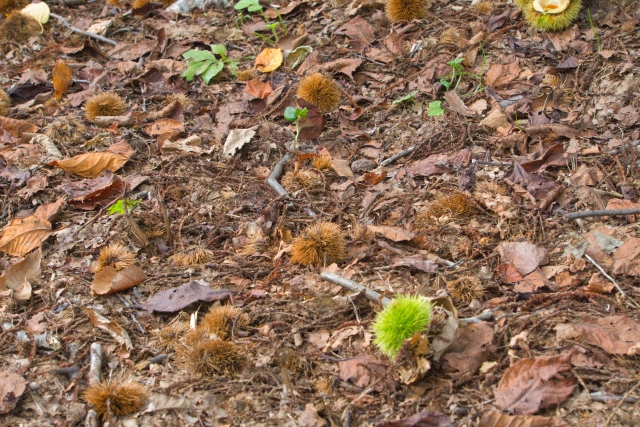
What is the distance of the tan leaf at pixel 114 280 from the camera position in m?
2.34

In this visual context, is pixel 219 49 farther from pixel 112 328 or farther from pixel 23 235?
pixel 112 328

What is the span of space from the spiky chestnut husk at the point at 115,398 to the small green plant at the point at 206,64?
2.40 m

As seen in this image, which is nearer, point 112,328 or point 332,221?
point 112,328

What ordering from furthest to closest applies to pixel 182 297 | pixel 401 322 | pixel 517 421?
pixel 182 297
pixel 401 322
pixel 517 421

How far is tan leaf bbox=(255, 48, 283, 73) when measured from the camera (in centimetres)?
379

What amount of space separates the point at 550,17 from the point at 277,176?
197cm

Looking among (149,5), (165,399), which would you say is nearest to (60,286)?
(165,399)

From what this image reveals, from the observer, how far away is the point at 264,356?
2035 mm

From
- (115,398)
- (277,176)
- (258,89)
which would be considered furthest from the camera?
(258,89)

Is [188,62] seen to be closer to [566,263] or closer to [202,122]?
[202,122]

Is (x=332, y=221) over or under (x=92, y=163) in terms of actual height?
under

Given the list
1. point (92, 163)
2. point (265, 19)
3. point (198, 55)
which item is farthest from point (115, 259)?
point (265, 19)

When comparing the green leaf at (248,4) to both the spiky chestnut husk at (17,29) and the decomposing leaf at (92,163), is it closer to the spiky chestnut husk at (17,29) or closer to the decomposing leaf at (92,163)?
the decomposing leaf at (92,163)

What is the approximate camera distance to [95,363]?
6.65 feet
